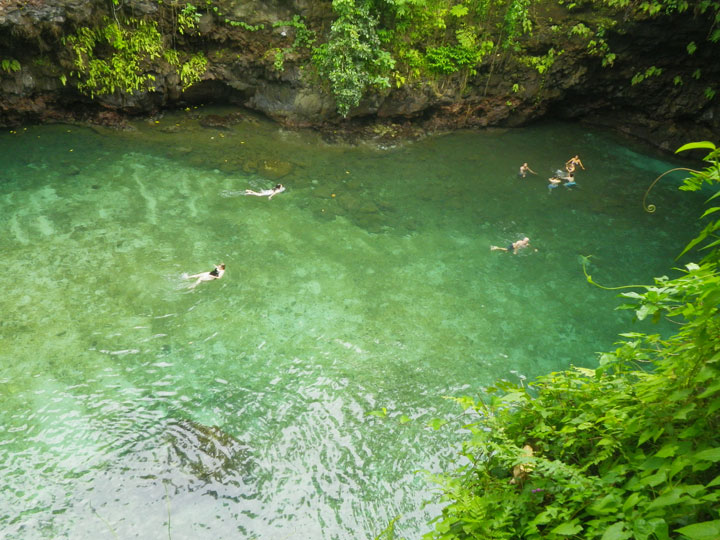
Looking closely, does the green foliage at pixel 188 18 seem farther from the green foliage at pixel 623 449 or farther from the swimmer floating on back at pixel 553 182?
the green foliage at pixel 623 449

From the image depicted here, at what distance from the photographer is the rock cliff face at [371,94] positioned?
32.0ft

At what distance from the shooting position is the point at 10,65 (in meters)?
9.32

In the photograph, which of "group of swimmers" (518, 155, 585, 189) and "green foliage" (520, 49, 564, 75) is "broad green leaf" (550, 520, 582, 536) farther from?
"green foliage" (520, 49, 564, 75)

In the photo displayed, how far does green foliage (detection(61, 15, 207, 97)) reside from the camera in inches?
386

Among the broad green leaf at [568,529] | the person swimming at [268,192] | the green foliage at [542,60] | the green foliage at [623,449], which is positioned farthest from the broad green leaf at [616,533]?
the green foliage at [542,60]

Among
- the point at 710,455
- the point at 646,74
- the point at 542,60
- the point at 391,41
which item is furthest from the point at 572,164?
the point at 710,455

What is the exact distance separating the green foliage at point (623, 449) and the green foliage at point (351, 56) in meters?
8.97

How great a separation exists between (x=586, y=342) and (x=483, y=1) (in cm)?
861

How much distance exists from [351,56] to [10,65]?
6587 millimetres

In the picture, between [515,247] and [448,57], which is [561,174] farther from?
[448,57]

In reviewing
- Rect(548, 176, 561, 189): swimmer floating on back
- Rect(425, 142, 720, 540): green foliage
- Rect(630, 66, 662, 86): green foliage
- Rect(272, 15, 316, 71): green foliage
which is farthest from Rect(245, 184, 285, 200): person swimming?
Rect(630, 66, 662, 86): green foliage

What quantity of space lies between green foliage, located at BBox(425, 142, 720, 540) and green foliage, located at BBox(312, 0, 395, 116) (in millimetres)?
8972

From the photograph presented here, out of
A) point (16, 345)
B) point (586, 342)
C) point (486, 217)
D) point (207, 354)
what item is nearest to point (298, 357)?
point (207, 354)

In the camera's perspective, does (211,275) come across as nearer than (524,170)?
Yes
